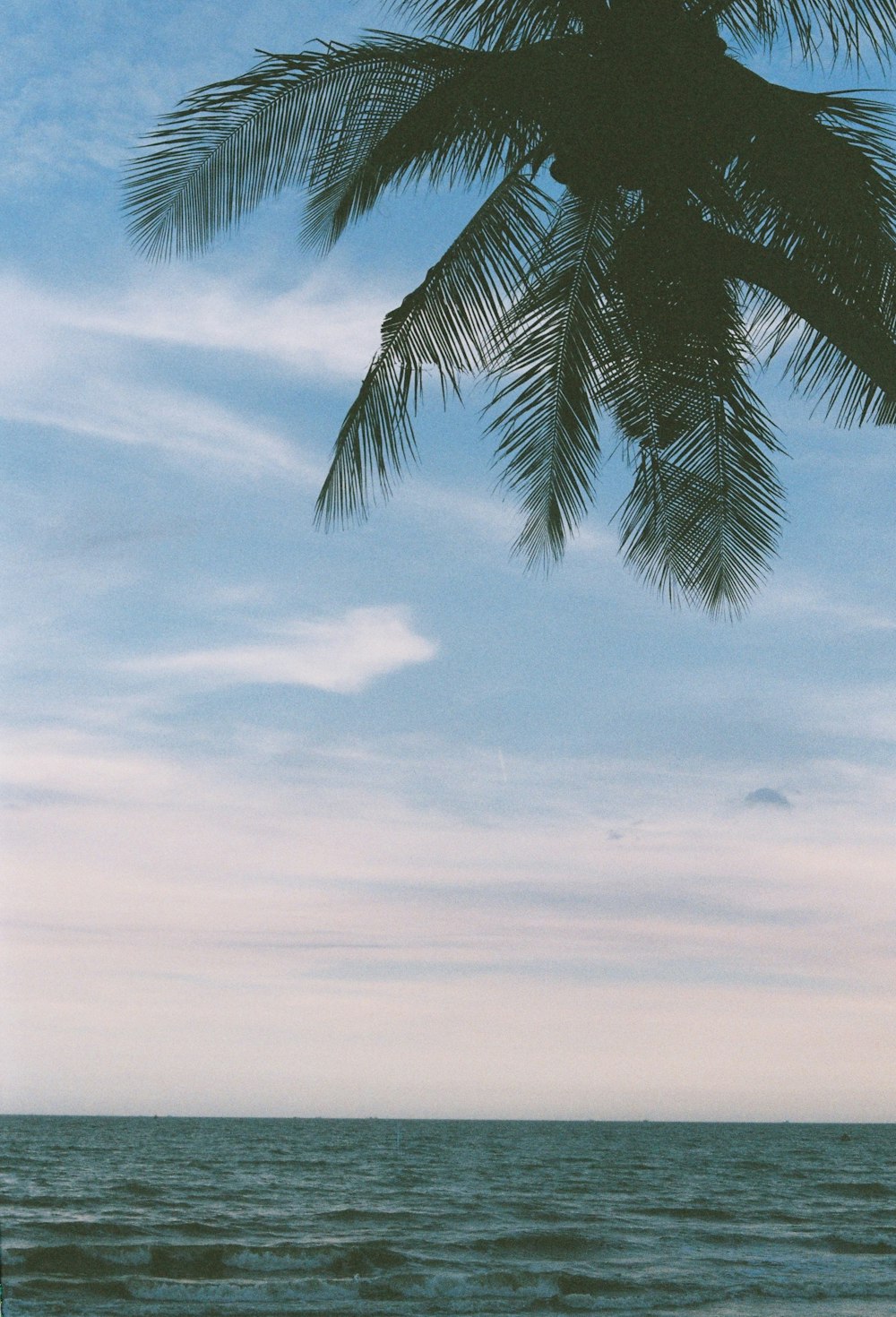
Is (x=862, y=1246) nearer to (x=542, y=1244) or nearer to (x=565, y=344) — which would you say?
(x=542, y=1244)

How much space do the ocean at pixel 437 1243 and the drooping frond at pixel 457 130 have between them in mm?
14649

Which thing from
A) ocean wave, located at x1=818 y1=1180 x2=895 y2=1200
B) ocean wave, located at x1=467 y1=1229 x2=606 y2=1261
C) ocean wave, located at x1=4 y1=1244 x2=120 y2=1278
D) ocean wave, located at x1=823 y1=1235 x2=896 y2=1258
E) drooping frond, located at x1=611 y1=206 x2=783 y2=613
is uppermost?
drooping frond, located at x1=611 y1=206 x2=783 y2=613

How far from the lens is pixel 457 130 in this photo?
5.94m

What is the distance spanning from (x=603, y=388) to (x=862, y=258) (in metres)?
1.81

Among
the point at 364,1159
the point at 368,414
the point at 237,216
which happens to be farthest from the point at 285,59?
the point at 364,1159

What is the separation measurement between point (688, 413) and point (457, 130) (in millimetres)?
2062

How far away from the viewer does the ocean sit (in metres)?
17.0

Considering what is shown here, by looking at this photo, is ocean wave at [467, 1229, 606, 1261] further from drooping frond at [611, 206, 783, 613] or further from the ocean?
drooping frond at [611, 206, 783, 613]

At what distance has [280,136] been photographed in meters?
6.24

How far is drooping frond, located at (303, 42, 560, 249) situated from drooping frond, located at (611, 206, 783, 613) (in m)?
0.86

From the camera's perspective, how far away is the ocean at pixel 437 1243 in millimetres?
16953

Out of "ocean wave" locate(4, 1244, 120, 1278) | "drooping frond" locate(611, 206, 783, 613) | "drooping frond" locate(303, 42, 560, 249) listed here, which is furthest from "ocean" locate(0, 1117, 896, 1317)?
"drooping frond" locate(303, 42, 560, 249)

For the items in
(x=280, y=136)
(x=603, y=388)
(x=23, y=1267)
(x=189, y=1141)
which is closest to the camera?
(x=280, y=136)

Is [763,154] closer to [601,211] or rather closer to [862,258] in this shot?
[862,258]
